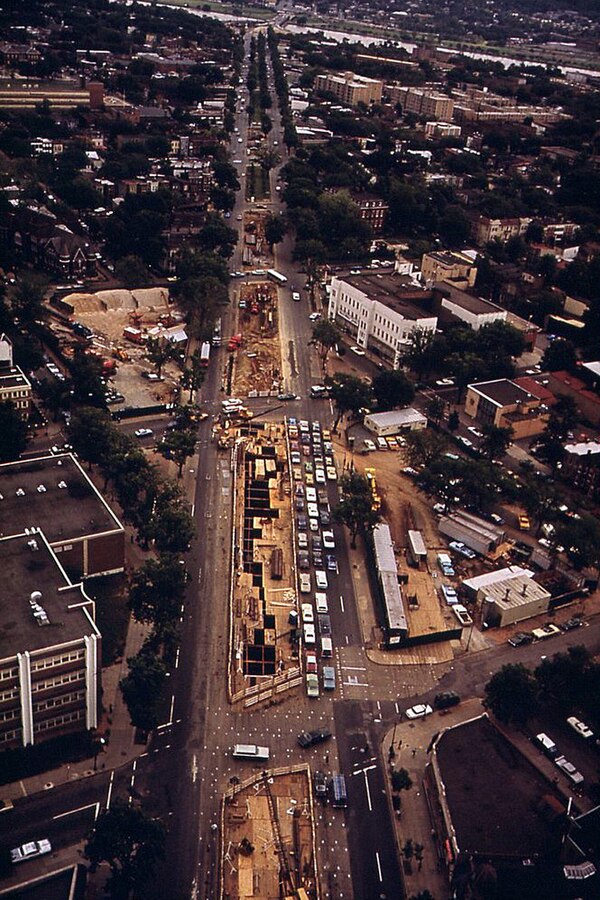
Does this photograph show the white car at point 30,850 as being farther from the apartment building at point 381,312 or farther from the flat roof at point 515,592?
the apartment building at point 381,312

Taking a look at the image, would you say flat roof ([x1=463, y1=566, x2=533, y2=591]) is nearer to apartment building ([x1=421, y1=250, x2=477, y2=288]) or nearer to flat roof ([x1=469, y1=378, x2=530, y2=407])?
flat roof ([x1=469, y1=378, x2=530, y2=407])

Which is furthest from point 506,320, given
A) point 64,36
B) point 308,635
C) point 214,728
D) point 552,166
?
point 64,36

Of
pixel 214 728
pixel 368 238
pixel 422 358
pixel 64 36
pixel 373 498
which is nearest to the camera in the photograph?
pixel 214 728

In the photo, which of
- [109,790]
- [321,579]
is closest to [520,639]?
[321,579]

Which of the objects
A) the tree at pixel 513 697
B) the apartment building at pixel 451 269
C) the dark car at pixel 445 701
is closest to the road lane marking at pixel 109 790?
the dark car at pixel 445 701

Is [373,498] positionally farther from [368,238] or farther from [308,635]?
[368,238]

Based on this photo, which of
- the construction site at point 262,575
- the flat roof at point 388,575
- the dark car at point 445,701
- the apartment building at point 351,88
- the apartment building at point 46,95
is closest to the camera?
the dark car at point 445,701

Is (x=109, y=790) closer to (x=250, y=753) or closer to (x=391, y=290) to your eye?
(x=250, y=753)
